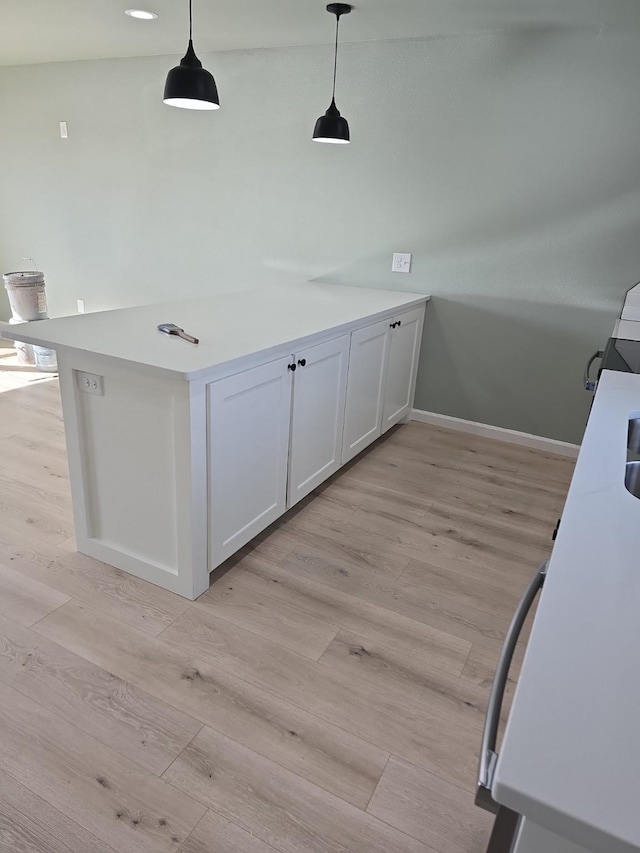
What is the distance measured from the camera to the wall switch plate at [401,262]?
3436mm

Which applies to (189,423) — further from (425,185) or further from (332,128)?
(425,185)

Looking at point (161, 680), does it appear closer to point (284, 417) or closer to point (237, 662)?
point (237, 662)

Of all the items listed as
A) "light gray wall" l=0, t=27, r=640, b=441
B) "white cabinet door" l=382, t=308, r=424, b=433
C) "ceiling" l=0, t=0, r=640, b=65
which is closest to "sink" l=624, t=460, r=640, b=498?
"white cabinet door" l=382, t=308, r=424, b=433

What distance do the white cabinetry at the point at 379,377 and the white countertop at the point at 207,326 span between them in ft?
0.42

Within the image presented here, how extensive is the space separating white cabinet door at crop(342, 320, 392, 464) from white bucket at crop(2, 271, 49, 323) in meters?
2.84

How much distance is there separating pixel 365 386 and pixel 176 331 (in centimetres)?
119

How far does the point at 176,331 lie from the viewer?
2021 millimetres

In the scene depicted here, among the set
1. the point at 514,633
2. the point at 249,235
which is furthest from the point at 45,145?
the point at 514,633

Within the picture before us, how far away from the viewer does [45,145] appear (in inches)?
179

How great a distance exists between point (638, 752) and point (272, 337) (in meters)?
1.79

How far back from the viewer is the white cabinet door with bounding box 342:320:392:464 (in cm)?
276

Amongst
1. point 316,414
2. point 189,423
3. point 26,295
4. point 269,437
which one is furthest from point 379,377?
point 26,295

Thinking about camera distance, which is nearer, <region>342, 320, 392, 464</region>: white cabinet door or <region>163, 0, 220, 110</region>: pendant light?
<region>163, 0, 220, 110</region>: pendant light

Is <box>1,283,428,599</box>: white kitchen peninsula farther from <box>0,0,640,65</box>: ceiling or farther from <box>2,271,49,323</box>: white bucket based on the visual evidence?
<box>2,271,49,323</box>: white bucket
